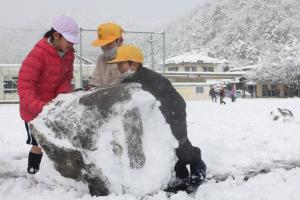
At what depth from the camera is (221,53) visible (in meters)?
116

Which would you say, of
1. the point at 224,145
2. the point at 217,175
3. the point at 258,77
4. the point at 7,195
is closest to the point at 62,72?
the point at 7,195

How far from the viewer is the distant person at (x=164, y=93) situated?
4.53 m

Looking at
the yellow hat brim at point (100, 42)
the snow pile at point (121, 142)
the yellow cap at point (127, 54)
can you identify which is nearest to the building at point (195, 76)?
the yellow hat brim at point (100, 42)

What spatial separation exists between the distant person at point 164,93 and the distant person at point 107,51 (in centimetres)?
34

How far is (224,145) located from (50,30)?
3.48 m

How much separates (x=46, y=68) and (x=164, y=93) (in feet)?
3.69

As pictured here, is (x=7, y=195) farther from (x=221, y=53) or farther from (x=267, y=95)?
(x=221, y=53)

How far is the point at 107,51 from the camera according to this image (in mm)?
5086

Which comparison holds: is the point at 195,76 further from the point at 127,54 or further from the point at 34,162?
the point at 127,54

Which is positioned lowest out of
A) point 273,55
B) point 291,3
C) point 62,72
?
point 62,72

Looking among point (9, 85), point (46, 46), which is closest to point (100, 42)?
point (46, 46)

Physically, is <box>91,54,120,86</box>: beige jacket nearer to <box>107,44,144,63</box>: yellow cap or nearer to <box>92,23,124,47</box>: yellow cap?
<box>92,23,124,47</box>: yellow cap

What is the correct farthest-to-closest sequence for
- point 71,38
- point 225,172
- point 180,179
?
point 225,172 → point 180,179 → point 71,38

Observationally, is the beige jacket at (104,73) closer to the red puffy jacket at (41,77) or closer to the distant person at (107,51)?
the distant person at (107,51)
